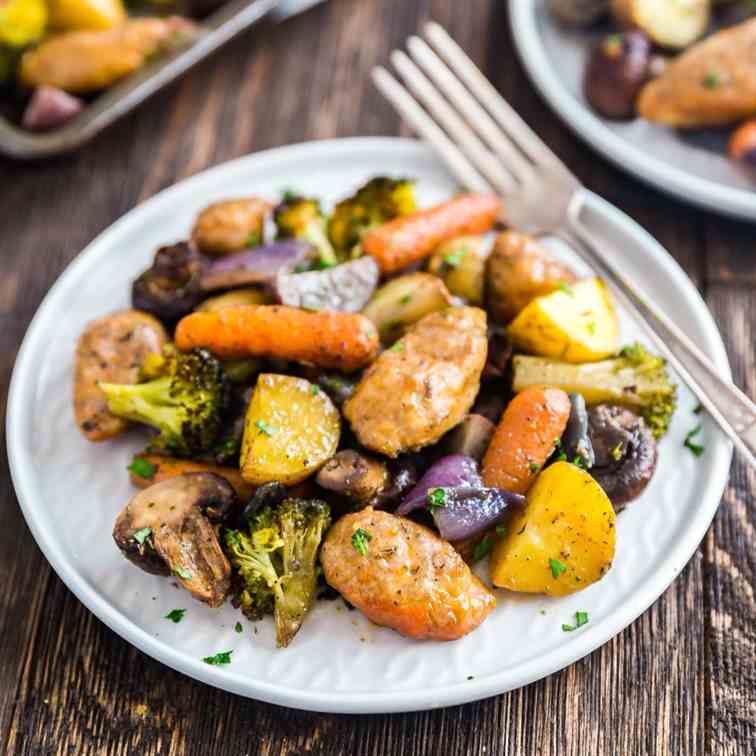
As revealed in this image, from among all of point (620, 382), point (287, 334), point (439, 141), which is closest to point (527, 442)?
point (620, 382)

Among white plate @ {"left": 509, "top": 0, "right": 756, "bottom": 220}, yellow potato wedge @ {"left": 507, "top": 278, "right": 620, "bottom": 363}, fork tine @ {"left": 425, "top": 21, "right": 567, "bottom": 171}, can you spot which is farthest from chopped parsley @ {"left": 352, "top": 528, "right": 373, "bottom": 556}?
white plate @ {"left": 509, "top": 0, "right": 756, "bottom": 220}

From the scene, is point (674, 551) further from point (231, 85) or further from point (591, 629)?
point (231, 85)

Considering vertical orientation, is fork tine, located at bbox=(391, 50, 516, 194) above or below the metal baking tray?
below

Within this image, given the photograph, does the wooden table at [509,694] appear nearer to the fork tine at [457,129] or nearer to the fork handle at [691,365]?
the fork handle at [691,365]

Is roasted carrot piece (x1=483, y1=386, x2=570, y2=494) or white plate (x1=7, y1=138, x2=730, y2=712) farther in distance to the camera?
roasted carrot piece (x1=483, y1=386, x2=570, y2=494)

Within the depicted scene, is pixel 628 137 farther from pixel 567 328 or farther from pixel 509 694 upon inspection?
pixel 509 694

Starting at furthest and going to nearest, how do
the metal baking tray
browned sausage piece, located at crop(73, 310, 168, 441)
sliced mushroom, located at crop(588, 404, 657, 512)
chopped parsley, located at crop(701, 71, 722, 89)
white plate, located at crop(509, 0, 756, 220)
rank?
the metal baking tray
chopped parsley, located at crop(701, 71, 722, 89)
white plate, located at crop(509, 0, 756, 220)
browned sausage piece, located at crop(73, 310, 168, 441)
sliced mushroom, located at crop(588, 404, 657, 512)

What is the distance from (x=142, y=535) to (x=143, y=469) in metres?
0.31

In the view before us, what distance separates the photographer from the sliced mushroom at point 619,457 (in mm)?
2273

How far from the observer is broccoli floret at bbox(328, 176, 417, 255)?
278 centimetres

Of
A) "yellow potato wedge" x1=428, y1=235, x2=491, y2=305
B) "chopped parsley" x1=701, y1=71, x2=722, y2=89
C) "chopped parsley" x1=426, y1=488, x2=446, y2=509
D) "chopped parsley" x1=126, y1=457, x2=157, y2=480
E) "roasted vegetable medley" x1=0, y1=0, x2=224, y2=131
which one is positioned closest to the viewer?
"chopped parsley" x1=426, y1=488, x2=446, y2=509

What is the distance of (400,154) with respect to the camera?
3188 millimetres

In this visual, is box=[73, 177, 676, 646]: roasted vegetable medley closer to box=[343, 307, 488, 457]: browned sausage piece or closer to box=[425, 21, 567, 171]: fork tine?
box=[343, 307, 488, 457]: browned sausage piece

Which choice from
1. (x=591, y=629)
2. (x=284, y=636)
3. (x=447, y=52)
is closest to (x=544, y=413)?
(x=591, y=629)
